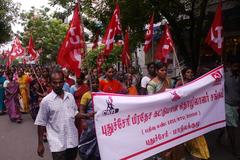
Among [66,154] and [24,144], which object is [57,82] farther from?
[24,144]

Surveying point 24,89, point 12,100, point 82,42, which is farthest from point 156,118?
point 24,89

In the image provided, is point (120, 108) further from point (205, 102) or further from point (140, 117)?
point (205, 102)

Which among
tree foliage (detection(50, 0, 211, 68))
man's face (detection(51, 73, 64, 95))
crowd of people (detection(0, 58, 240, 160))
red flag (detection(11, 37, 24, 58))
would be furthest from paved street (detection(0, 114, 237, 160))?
red flag (detection(11, 37, 24, 58))

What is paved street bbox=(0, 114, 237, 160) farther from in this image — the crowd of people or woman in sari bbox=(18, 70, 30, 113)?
woman in sari bbox=(18, 70, 30, 113)

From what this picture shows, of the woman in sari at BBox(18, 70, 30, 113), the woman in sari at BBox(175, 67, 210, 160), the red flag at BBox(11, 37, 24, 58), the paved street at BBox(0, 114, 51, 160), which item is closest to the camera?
the woman in sari at BBox(175, 67, 210, 160)

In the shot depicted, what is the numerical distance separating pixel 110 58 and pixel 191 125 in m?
17.0

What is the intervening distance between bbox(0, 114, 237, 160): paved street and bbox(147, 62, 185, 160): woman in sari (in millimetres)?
1676

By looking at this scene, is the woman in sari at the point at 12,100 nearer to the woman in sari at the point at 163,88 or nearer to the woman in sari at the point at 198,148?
the woman in sari at the point at 163,88

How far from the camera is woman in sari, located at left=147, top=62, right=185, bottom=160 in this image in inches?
221

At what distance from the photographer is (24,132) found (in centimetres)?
1087

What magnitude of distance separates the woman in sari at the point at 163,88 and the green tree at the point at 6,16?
32636mm

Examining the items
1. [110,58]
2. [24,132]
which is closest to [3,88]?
[24,132]

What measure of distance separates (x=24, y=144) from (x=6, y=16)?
3233 centimetres

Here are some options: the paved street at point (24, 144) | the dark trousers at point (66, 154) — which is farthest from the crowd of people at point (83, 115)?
the paved street at point (24, 144)
